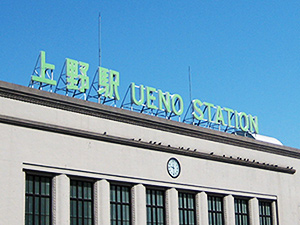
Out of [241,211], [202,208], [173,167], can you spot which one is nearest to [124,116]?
[173,167]

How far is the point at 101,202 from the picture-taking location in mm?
41094

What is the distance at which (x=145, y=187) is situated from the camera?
4459 cm

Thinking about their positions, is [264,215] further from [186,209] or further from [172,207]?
[172,207]

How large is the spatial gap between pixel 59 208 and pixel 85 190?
9.33 feet

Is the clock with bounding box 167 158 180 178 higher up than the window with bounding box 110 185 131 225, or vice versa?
the clock with bounding box 167 158 180 178

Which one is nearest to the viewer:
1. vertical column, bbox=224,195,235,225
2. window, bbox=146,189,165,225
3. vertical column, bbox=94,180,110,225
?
vertical column, bbox=94,180,110,225

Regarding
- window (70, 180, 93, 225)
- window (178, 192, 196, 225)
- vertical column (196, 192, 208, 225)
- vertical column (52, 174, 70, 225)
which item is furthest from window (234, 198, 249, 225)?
vertical column (52, 174, 70, 225)

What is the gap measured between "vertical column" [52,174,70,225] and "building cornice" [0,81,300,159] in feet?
15.4

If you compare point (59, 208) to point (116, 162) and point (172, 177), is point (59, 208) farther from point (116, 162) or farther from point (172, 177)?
point (172, 177)

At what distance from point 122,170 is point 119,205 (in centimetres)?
237

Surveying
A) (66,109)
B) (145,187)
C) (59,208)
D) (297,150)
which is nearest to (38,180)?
(59,208)

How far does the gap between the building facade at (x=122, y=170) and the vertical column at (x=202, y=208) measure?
8 cm

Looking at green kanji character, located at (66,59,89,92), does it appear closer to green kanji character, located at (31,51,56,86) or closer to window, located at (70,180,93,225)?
green kanji character, located at (31,51,56,86)

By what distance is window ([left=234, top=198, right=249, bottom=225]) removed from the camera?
171ft
